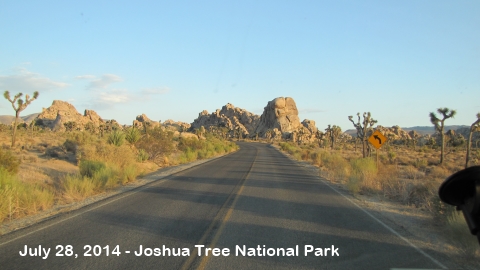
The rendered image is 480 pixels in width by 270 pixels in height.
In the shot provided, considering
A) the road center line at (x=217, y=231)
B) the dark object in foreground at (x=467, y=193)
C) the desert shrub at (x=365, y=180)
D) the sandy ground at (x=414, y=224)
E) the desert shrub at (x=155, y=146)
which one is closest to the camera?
the dark object in foreground at (x=467, y=193)

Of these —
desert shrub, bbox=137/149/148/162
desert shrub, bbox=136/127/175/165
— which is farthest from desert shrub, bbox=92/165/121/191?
desert shrub, bbox=136/127/175/165

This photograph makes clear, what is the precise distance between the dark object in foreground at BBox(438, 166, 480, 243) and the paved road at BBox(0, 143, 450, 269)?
286 centimetres

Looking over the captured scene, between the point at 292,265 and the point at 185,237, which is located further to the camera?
the point at 185,237

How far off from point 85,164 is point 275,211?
10342 mm

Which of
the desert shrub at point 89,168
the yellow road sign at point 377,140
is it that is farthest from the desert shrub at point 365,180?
the desert shrub at point 89,168

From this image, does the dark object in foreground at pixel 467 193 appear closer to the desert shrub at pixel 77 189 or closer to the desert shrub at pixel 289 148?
Result: the desert shrub at pixel 77 189

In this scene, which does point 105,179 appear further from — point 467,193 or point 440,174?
point 440,174

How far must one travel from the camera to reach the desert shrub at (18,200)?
9.49 metres

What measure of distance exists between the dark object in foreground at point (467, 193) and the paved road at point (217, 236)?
286 cm

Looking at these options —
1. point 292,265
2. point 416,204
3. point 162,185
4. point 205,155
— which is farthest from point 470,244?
point 205,155

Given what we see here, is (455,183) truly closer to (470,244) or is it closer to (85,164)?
(470,244)

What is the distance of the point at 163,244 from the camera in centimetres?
694

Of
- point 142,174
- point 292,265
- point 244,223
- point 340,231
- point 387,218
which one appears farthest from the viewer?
point 142,174

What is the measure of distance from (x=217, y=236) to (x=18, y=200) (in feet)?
20.2
